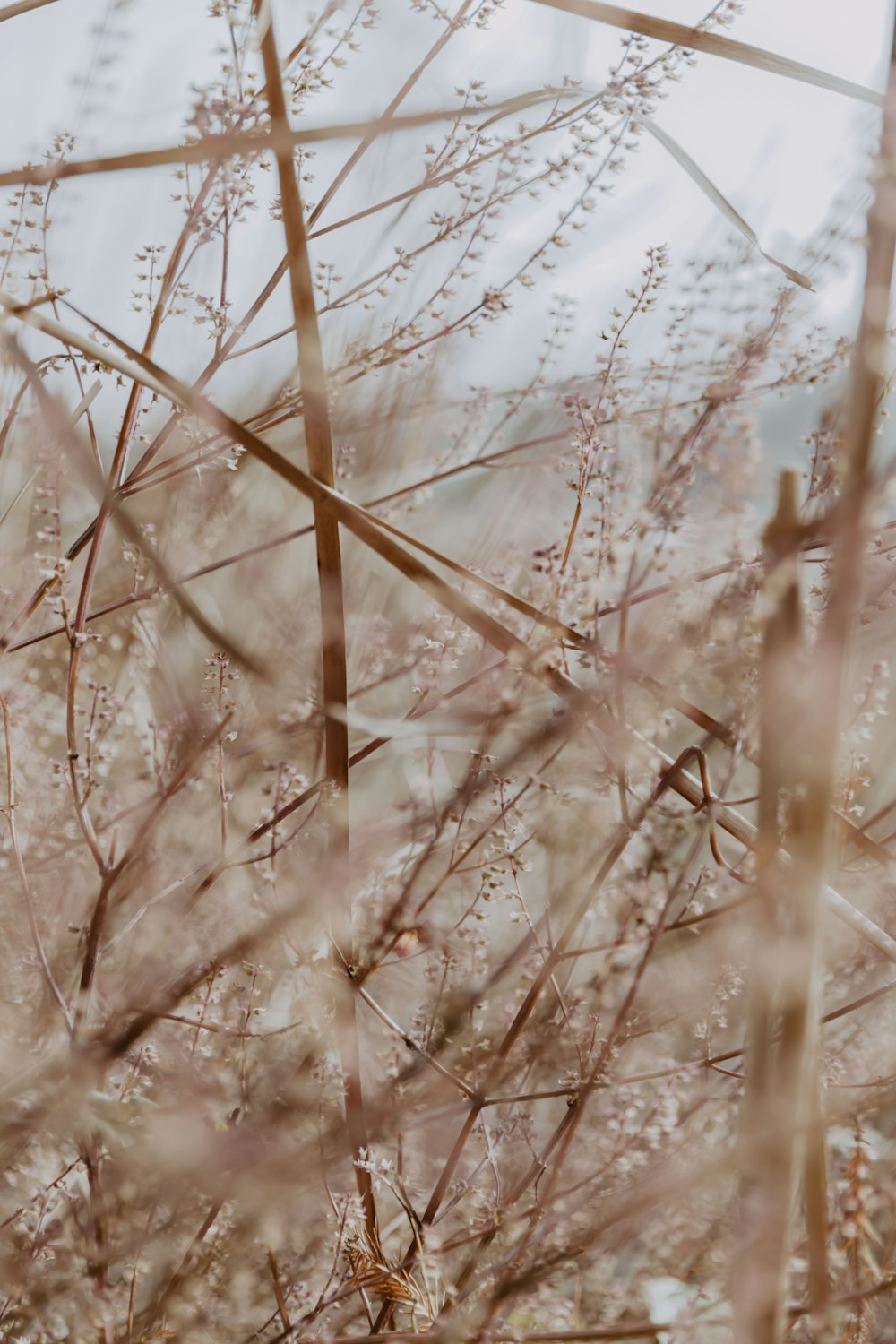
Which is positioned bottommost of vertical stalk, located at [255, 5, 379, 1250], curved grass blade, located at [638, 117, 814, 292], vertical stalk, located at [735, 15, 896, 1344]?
vertical stalk, located at [735, 15, 896, 1344]

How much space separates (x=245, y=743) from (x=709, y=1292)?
240 millimetres

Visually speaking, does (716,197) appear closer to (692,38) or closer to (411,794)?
(692,38)

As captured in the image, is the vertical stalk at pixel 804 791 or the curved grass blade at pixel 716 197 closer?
the vertical stalk at pixel 804 791

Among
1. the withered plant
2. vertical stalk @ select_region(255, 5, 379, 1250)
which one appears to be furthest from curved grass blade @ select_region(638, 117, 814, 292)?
vertical stalk @ select_region(255, 5, 379, 1250)

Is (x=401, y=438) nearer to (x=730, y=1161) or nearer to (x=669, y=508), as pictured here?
(x=669, y=508)

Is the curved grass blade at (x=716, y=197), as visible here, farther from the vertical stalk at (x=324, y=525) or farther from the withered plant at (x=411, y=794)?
the vertical stalk at (x=324, y=525)

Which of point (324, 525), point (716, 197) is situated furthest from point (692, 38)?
point (324, 525)

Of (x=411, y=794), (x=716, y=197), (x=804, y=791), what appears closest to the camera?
(x=804, y=791)

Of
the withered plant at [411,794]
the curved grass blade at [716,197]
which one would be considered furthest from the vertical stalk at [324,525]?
the curved grass blade at [716,197]

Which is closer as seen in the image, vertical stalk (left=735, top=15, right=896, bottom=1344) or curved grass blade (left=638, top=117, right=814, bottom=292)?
vertical stalk (left=735, top=15, right=896, bottom=1344)

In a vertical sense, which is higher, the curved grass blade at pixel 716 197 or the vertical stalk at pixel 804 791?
the curved grass blade at pixel 716 197

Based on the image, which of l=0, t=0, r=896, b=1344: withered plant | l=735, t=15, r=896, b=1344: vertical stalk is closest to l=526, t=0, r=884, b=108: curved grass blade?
l=0, t=0, r=896, b=1344: withered plant

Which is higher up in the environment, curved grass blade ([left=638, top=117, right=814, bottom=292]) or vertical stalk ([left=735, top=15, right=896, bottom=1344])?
curved grass blade ([left=638, top=117, right=814, bottom=292])

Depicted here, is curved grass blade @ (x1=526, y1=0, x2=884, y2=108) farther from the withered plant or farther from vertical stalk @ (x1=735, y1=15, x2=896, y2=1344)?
vertical stalk @ (x1=735, y1=15, x2=896, y2=1344)
